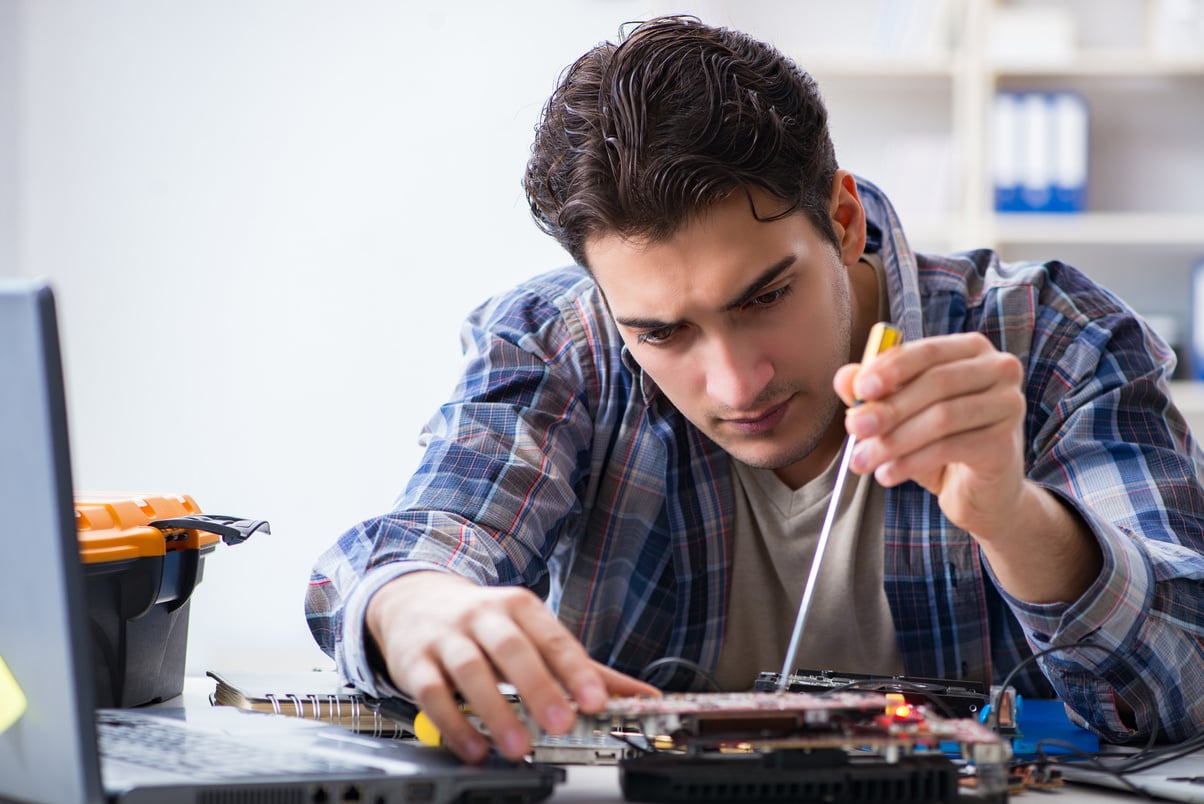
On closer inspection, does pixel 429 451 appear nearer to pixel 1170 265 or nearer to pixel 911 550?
pixel 911 550

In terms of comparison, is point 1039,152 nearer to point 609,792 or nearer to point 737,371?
point 737,371

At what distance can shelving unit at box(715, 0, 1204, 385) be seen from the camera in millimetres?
2725

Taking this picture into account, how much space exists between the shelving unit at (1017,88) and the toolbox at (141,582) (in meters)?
2.17

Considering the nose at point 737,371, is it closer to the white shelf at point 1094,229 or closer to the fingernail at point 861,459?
the fingernail at point 861,459

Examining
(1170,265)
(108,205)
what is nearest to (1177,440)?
(1170,265)

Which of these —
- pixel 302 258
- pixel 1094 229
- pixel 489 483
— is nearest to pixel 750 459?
pixel 489 483

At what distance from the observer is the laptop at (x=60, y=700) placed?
0.50 metres

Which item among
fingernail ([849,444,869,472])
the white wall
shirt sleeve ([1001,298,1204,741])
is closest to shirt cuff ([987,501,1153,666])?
shirt sleeve ([1001,298,1204,741])

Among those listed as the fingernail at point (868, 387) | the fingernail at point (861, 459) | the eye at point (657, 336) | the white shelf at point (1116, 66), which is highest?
the white shelf at point (1116, 66)

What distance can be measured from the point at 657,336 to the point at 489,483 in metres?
0.21

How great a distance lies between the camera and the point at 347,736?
0.72m

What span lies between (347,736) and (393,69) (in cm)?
267

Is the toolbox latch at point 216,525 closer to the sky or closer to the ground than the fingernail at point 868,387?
closer to the ground

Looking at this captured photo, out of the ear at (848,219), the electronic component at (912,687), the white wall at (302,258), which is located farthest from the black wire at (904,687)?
the white wall at (302,258)
